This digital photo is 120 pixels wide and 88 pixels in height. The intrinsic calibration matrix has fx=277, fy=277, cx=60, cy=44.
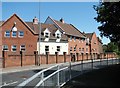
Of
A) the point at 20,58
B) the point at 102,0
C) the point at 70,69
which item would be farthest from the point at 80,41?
the point at 70,69

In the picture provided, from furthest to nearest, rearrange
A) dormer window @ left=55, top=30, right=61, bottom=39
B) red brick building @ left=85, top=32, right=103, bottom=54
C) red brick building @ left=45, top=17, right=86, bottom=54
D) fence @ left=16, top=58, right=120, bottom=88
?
red brick building @ left=85, top=32, right=103, bottom=54 → red brick building @ left=45, top=17, right=86, bottom=54 → dormer window @ left=55, top=30, right=61, bottom=39 → fence @ left=16, top=58, right=120, bottom=88

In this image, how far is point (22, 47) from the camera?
5188 cm

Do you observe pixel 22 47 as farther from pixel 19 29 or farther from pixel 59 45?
pixel 59 45

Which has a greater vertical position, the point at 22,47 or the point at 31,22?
the point at 31,22

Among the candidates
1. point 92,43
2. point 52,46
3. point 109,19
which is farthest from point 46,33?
point 109,19

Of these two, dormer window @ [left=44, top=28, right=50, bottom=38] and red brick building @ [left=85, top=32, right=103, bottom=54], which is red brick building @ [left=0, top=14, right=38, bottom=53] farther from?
red brick building @ [left=85, top=32, right=103, bottom=54]

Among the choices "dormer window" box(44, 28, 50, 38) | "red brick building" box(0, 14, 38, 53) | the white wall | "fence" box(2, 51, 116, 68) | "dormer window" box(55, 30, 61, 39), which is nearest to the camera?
"fence" box(2, 51, 116, 68)

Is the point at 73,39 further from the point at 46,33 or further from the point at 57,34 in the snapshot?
the point at 46,33

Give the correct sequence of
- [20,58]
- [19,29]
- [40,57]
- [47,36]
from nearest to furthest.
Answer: [20,58]
[40,57]
[19,29]
[47,36]

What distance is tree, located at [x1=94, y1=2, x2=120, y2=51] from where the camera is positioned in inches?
811

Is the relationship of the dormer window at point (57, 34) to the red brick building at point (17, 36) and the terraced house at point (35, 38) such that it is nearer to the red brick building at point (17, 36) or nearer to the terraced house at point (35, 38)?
the terraced house at point (35, 38)

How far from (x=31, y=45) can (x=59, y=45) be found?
26.3ft

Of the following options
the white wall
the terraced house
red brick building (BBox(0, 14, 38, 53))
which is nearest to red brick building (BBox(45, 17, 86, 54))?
the terraced house

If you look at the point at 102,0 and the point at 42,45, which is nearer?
the point at 102,0
